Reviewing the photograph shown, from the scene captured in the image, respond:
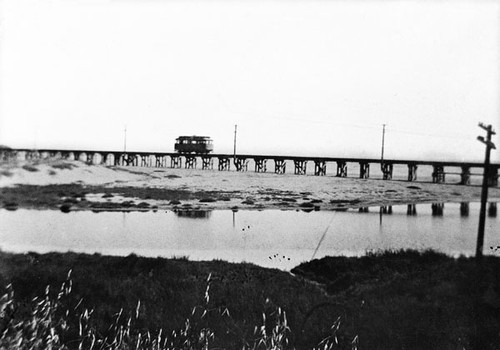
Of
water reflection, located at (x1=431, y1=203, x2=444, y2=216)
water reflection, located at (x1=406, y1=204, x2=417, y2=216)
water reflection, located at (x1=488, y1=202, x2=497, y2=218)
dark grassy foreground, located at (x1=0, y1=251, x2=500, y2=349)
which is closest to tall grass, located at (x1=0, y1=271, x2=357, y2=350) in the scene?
dark grassy foreground, located at (x1=0, y1=251, x2=500, y2=349)

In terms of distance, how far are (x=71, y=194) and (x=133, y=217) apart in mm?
3586

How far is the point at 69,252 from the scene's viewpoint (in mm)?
11719

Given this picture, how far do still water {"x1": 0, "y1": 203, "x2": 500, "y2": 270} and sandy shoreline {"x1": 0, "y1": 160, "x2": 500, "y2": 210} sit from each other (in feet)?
1.47

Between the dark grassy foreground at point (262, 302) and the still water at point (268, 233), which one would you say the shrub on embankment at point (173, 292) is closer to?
the dark grassy foreground at point (262, 302)

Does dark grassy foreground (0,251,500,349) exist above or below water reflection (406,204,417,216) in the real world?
below

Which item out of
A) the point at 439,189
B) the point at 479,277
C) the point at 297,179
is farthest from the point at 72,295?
the point at 439,189

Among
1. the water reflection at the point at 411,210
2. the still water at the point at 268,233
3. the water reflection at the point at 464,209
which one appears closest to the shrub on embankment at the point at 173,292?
the still water at the point at 268,233

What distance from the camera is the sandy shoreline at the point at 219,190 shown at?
10539 mm

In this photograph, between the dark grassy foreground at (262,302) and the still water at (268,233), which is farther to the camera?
the still water at (268,233)

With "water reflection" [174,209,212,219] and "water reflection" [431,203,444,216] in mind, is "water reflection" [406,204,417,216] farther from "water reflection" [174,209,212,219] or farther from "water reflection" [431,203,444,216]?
"water reflection" [174,209,212,219]

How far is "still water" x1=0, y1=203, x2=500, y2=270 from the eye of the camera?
12.3 metres

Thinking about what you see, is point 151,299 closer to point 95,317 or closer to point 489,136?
point 95,317

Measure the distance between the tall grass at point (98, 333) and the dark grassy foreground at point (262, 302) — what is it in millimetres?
35

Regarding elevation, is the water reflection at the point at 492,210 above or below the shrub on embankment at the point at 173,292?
above
